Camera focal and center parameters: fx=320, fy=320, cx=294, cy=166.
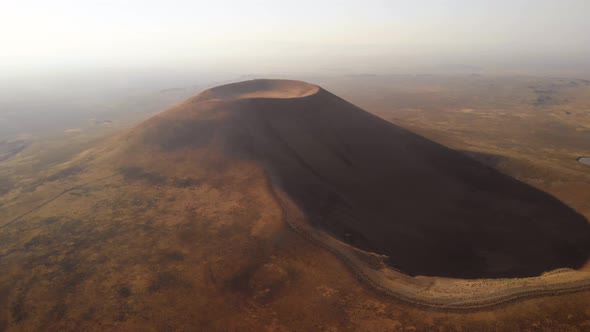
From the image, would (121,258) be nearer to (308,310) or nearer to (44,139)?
(308,310)

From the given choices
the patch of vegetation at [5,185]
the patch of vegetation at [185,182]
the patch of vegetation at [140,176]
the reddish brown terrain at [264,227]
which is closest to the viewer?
the reddish brown terrain at [264,227]

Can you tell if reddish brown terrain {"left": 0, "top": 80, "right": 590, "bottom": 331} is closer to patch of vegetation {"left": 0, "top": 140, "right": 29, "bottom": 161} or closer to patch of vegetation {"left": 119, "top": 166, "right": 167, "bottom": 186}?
patch of vegetation {"left": 119, "top": 166, "right": 167, "bottom": 186}

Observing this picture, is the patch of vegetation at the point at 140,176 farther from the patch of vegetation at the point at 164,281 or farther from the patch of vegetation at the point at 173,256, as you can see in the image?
the patch of vegetation at the point at 164,281

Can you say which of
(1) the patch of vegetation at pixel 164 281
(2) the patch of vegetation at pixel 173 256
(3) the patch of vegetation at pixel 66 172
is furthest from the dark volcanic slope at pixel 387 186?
(1) the patch of vegetation at pixel 164 281

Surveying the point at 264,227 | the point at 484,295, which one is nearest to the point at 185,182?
the point at 264,227

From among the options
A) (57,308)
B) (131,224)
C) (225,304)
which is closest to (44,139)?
(131,224)

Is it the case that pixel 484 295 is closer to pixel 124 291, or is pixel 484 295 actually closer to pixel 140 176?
pixel 124 291
